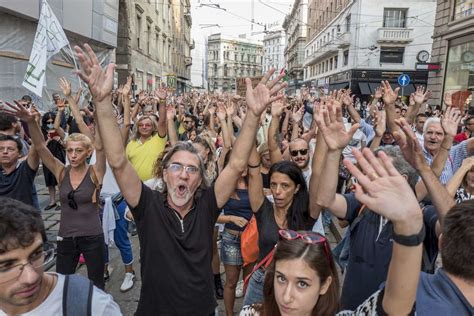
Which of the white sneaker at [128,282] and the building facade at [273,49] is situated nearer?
the white sneaker at [128,282]

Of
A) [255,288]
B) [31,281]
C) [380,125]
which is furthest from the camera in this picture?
[380,125]

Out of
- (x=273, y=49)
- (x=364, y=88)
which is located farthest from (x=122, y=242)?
(x=273, y=49)

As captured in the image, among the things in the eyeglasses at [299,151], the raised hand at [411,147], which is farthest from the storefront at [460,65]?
the raised hand at [411,147]

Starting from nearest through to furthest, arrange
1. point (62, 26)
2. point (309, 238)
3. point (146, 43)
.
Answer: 1. point (309, 238)
2. point (62, 26)
3. point (146, 43)

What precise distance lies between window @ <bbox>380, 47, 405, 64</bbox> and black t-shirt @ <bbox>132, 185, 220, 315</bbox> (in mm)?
32084

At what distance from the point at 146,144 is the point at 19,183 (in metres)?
1.84

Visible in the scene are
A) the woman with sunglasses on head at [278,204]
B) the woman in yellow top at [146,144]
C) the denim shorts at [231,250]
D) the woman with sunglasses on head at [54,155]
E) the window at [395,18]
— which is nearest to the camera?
the woman with sunglasses on head at [278,204]

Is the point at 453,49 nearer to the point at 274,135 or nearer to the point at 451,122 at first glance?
the point at 451,122

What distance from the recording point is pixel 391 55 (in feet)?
101

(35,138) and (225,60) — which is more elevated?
(225,60)

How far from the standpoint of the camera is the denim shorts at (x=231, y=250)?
3.53 m

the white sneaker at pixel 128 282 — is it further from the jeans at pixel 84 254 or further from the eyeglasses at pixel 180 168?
the eyeglasses at pixel 180 168

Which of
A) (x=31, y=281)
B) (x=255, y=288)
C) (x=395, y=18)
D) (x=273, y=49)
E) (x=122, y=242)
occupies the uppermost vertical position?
(x=273, y=49)

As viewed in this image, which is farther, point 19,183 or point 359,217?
point 19,183
